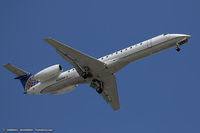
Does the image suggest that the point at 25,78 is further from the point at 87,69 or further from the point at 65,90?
the point at 87,69

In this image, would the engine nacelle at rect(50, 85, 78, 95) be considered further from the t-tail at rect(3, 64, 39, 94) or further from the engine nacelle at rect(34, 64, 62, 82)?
the t-tail at rect(3, 64, 39, 94)

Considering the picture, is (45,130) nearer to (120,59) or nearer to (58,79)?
(58,79)

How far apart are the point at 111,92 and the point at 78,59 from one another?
5577 mm

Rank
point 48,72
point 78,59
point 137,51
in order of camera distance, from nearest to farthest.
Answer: point 137,51 < point 78,59 < point 48,72

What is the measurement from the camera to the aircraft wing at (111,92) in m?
30.5

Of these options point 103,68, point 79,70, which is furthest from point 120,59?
point 79,70

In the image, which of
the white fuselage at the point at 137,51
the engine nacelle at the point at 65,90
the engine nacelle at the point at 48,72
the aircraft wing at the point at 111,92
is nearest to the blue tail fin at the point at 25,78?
the engine nacelle at the point at 48,72

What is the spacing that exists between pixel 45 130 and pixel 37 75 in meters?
4.75

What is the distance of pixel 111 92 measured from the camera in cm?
3231

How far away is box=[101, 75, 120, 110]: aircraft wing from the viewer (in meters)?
30.5

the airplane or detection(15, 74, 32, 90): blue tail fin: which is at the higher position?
detection(15, 74, 32, 90): blue tail fin

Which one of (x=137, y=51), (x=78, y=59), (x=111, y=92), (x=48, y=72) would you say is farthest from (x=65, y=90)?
(x=137, y=51)

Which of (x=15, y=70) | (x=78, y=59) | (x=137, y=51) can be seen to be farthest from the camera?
(x=15, y=70)

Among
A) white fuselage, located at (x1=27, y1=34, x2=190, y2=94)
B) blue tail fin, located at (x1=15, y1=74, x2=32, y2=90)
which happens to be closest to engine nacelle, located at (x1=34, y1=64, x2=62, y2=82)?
white fuselage, located at (x1=27, y1=34, x2=190, y2=94)
